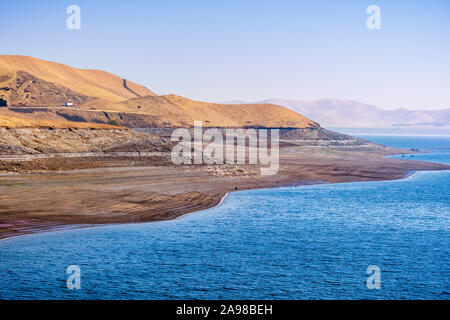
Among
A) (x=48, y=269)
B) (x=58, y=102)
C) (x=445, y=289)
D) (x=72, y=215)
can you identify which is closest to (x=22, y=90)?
(x=58, y=102)

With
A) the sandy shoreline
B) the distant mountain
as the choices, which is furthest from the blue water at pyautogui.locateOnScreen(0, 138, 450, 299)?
the distant mountain

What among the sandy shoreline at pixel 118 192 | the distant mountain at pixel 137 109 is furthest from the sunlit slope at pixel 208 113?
the sandy shoreline at pixel 118 192

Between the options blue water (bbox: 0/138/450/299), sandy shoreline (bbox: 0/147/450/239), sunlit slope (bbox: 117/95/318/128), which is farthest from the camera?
sunlit slope (bbox: 117/95/318/128)

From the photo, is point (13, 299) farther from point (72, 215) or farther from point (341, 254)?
point (341, 254)

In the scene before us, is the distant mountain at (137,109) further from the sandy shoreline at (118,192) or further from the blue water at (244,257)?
the blue water at (244,257)

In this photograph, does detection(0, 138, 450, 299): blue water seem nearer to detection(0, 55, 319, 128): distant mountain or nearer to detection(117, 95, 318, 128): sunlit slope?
detection(0, 55, 319, 128): distant mountain
